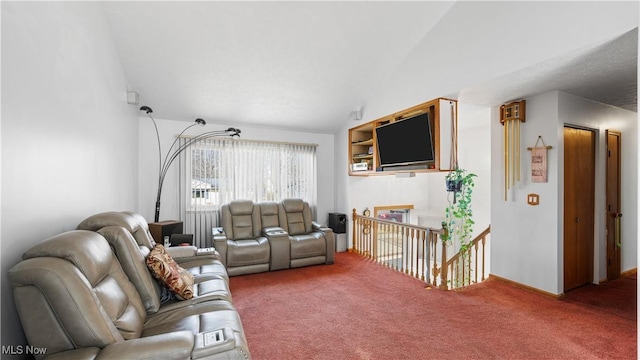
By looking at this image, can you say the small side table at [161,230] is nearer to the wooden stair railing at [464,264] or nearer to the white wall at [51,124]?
the white wall at [51,124]

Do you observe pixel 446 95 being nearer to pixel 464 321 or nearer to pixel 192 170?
pixel 464 321

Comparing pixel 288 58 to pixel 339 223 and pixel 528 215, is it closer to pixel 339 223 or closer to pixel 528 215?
pixel 339 223

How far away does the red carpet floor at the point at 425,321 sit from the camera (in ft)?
7.25

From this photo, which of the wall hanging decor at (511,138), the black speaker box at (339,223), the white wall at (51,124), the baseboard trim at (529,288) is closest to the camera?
the white wall at (51,124)

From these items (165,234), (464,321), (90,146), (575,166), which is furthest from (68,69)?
(575,166)

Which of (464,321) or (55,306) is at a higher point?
(55,306)

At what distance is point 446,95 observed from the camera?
3.29m

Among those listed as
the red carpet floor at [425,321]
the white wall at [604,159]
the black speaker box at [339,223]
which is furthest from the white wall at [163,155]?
the white wall at [604,159]

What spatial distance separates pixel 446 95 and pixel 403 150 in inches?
35.3

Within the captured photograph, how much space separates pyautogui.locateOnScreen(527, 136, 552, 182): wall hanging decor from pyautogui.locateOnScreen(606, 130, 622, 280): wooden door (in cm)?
134

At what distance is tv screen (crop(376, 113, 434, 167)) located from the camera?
3555mm

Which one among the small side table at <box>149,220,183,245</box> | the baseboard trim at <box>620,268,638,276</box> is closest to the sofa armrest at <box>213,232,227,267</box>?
the small side table at <box>149,220,183,245</box>

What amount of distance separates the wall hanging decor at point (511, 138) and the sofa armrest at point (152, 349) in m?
3.69

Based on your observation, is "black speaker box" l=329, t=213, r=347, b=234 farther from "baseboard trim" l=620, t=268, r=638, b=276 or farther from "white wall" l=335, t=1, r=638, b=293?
"baseboard trim" l=620, t=268, r=638, b=276
